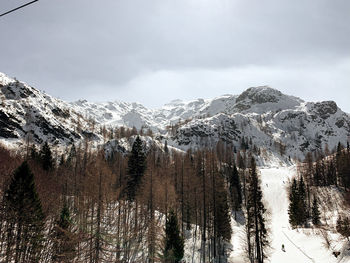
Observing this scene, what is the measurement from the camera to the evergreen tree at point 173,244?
34.6 m

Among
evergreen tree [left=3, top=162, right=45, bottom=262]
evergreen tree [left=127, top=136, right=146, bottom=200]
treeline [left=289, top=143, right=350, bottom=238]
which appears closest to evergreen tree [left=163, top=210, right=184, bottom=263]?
evergreen tree [left=3, top=162, right=45, bottom=262]

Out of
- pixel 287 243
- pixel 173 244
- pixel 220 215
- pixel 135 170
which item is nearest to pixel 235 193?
pixel 287 243

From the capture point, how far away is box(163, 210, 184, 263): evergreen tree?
114ft

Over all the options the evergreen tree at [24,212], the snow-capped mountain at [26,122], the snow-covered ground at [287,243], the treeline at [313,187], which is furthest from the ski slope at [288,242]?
the snow-capped mountain at [26,122]

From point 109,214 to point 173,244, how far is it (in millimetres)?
9304

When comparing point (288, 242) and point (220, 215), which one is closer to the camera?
point (220, 215)

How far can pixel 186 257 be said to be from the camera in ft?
138

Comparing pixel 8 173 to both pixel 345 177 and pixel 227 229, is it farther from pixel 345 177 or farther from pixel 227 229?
pixel 345 177

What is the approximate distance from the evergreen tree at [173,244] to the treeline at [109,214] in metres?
0.12

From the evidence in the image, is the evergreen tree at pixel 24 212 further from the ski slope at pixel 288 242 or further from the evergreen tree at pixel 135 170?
the ski slope at pixel 288 242

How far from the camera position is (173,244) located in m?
35.1

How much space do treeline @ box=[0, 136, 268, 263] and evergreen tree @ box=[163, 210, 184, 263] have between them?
12 cm

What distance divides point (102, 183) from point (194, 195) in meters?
21.5

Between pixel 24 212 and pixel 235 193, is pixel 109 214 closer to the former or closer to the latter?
pixel 24 212
